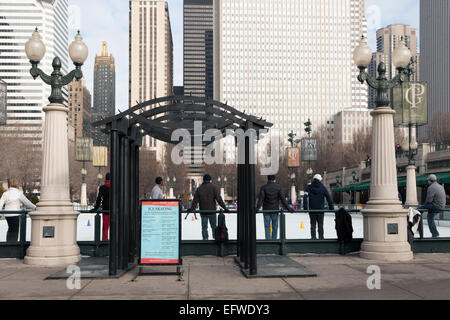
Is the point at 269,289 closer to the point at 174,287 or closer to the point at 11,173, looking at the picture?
the point at 174,287

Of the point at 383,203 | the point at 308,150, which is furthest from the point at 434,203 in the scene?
the point at 308,150

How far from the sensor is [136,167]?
37.8ft

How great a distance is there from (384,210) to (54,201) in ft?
25.1

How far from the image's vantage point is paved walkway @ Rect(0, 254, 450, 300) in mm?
7410

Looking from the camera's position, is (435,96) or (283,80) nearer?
(435,96)

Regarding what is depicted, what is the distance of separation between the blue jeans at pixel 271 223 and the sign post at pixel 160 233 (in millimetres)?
3777

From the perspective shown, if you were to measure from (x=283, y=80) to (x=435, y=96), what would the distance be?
52.6 meters

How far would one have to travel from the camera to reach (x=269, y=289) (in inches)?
313

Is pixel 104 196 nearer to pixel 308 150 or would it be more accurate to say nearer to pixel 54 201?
pixel 54 201

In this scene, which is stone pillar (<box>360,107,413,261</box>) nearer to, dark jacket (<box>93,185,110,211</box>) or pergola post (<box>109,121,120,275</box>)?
pergola post (<box>109,121,120,275</box>)

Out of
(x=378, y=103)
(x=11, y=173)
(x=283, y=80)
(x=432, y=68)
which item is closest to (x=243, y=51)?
(x=283, y=80)

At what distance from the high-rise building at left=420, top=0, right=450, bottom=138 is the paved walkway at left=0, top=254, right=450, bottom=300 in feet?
437

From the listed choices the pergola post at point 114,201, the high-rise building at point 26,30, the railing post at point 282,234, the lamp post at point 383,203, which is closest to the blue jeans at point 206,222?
the railing post at point 282,234

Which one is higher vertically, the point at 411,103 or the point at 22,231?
the point at 411,103
